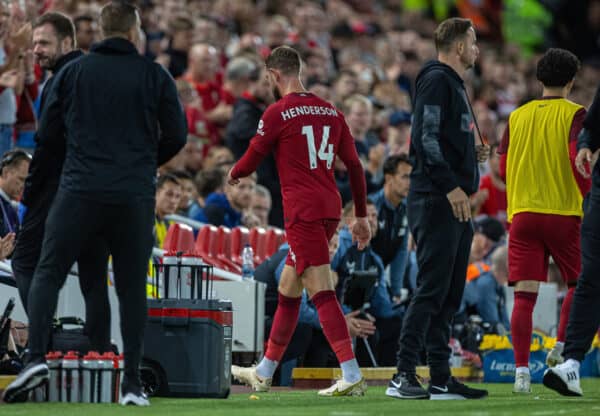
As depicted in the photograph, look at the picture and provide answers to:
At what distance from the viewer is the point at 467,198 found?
8.12 meters

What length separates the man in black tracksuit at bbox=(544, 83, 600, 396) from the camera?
8.32m

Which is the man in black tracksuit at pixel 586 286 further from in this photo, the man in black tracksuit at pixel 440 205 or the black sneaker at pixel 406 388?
the black sneaker at pixel 406 388

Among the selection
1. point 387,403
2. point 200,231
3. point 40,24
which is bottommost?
point 387,403

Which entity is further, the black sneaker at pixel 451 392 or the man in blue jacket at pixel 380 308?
the man in blue jacket at pixel 380 308

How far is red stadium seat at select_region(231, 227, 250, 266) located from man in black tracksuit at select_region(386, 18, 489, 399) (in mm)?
3533

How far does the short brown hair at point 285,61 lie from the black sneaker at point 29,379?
8.44 ft

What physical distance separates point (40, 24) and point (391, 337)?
4814mm

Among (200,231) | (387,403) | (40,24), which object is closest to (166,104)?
(40,24)

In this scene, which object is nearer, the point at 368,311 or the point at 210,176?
the point at 368,311

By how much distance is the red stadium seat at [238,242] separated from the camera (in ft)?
38.4

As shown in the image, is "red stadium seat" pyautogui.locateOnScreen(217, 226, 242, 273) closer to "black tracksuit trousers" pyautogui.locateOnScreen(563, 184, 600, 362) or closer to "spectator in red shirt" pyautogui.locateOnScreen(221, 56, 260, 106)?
"spectator in red shirt" pyautogui.locateOnScreen(221, 56, 260, 106)

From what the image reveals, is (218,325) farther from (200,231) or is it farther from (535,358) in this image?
(535,358)

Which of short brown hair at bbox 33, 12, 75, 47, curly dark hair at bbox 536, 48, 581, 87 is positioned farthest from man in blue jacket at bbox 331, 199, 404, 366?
short brown hair at bbox 33, 12, 75, 47

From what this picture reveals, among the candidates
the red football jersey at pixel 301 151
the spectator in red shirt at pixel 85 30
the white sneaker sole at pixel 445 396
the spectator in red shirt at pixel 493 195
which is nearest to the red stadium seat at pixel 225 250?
the spectator in red shirt at pixel 85 30
